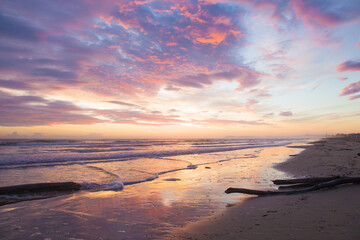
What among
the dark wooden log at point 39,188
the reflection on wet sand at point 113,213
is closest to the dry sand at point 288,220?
the reflection on wet sand at point 113,213

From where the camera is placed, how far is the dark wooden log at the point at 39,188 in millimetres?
7604

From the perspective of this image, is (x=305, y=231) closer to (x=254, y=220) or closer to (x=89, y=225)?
(x=254, y=220)

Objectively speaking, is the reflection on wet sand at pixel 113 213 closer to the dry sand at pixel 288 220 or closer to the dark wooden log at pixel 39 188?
the dry sand at pixel 288 220

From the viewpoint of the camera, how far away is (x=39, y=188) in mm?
8141

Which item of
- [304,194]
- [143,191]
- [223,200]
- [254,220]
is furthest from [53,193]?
[304,194]

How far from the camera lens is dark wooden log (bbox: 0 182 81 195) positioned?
299 inches

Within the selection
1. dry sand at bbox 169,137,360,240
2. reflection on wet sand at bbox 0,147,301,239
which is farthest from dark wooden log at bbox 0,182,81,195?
dry sand at bbox 169,137,360,240

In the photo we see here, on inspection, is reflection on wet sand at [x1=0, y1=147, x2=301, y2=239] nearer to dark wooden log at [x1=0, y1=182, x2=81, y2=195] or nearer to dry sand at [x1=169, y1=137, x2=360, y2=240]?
dry sand at [x1=169, y1=137, x2=360, y2=240]

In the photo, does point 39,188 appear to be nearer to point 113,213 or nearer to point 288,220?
point 113,213

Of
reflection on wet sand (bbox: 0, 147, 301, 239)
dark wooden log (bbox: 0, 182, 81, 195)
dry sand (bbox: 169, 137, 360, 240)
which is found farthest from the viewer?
dark wooden log (bbox: 0, 182, 81, 195)

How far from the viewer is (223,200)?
270 inches

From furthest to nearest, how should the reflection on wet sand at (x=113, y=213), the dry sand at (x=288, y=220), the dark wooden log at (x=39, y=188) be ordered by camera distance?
the dark wooden log at (x=39, y=188), the reflection on wet sand at (x=113, y=213), the dry sand at (x=288, y=220)

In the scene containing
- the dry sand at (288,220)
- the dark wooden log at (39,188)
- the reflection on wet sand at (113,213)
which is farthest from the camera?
the dark wooden log at (39,188)

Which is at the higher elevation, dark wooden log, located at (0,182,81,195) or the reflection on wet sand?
dark wooden log, located at (0,182,81,195)
